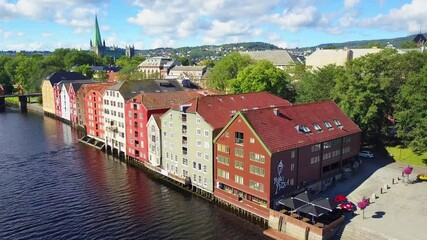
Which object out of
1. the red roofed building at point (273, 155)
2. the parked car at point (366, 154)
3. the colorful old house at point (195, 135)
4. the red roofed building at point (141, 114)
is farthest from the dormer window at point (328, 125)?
the red roofed building at point (141, 114)

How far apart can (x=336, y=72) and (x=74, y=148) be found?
Result: 73591 millimetres

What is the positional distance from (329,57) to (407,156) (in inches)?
2787

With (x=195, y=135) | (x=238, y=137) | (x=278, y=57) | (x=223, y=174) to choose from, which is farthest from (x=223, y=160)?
(x=278, y=57)

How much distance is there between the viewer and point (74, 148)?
101 meters

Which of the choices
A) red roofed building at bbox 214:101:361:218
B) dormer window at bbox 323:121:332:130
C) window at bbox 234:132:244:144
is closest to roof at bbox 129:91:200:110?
red roofed building at bbox 214:101:361:218

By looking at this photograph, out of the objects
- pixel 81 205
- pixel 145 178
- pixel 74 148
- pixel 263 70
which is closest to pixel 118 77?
pixel 74 148

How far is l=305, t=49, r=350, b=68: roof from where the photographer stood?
136 metres

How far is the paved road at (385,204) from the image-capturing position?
4706cm

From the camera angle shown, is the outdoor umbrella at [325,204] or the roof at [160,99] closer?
the outdoor umbrella at [325,204]

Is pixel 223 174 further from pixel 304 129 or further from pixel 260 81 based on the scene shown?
pixel 260 81

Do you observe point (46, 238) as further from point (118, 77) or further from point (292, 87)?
point (118, 77)

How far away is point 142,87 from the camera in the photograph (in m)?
100

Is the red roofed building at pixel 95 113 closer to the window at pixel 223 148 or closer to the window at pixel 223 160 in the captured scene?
the window at pixel 223 160

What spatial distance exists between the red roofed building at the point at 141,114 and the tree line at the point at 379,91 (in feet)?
88.1
